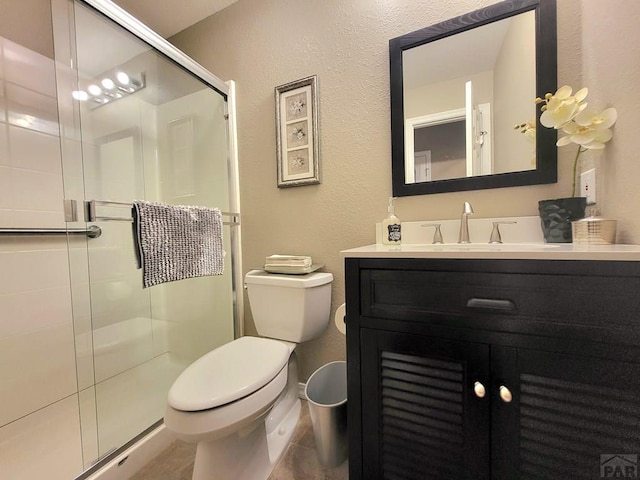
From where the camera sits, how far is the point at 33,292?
121cm

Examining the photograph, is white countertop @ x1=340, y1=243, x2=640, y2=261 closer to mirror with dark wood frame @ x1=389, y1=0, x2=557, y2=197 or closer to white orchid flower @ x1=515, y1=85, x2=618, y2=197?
white orchid flower @ x1=515, y1=85, x2=618, y2=197

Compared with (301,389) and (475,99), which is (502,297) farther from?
(301,389)

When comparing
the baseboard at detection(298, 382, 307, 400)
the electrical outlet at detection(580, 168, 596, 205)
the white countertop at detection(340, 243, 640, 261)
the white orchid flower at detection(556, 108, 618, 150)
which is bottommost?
the baseboard at detection(298, 382, 307, 400)

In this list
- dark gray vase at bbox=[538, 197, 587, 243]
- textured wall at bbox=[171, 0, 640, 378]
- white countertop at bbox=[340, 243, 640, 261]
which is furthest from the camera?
dark gray vase at bbox=[538, 197, 587, 243]

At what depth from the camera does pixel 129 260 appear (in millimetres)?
1272

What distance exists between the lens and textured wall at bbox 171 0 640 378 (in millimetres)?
801

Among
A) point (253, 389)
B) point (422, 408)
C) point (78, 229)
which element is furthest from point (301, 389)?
point (78, 229)

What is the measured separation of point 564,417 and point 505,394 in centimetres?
12

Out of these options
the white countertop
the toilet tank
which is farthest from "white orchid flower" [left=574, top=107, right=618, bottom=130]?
the toilet tank

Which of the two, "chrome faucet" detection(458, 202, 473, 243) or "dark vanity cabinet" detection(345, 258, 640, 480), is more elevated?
"chrome faucet" detection(458, 202, 473, 243)

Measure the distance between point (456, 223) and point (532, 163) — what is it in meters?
0.35

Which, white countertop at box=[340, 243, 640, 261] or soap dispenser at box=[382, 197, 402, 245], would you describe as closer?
white countertop at box=[340, 243, 640, 261]

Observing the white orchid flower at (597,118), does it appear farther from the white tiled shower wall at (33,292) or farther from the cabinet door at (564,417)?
the white tiled shower wall at (33,292)

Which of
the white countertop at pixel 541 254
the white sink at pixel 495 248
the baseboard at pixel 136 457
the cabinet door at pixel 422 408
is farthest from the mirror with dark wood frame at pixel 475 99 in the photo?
the baseboard at pixel 136 457
